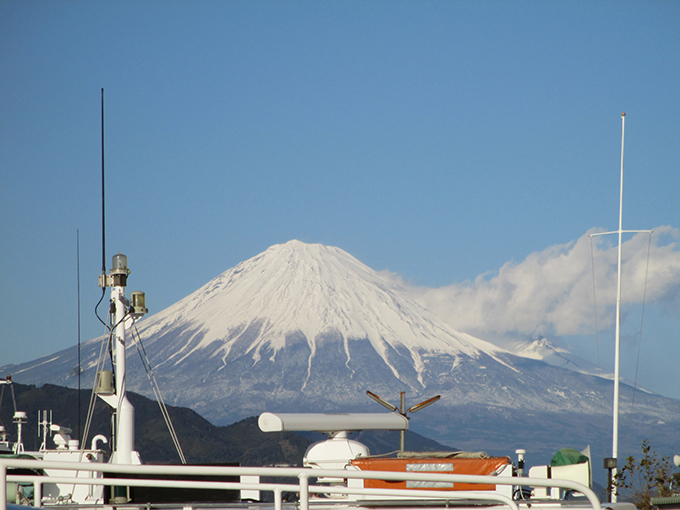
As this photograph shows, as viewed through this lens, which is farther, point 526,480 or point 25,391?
point 25,391

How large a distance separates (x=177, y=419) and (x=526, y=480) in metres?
164

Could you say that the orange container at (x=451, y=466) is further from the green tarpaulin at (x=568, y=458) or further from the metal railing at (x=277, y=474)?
the metal railing at (x=277, y=474)

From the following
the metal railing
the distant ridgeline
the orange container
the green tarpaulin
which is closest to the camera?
the metal railing

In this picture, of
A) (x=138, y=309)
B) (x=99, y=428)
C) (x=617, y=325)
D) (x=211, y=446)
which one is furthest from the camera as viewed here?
(x=99, y=428)

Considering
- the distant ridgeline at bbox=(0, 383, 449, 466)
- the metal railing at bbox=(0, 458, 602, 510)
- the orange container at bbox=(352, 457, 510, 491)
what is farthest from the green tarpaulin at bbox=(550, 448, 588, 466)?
the distant ridgeline at bbox=(0, 383, 449, 466)

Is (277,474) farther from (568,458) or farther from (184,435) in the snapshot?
(184,435)

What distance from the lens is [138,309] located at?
18844mm

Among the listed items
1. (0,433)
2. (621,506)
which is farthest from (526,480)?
(0,433)

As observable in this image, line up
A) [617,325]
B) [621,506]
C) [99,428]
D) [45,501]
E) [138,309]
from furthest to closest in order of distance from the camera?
[99,428], [617,325], [138,309], [45,501], [621,506]

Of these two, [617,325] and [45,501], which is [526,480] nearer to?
[45,501]

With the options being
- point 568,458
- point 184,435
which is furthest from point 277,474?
point 184,435

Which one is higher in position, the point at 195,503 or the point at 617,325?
the point at 617,325

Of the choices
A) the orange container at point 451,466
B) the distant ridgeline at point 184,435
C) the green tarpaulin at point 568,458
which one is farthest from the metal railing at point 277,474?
the distant ridgeline at point 184,435

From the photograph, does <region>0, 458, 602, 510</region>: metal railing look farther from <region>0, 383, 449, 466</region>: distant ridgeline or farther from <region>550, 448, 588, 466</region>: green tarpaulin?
<region>0, 383, 449, 466</region>: distant ridgeline
